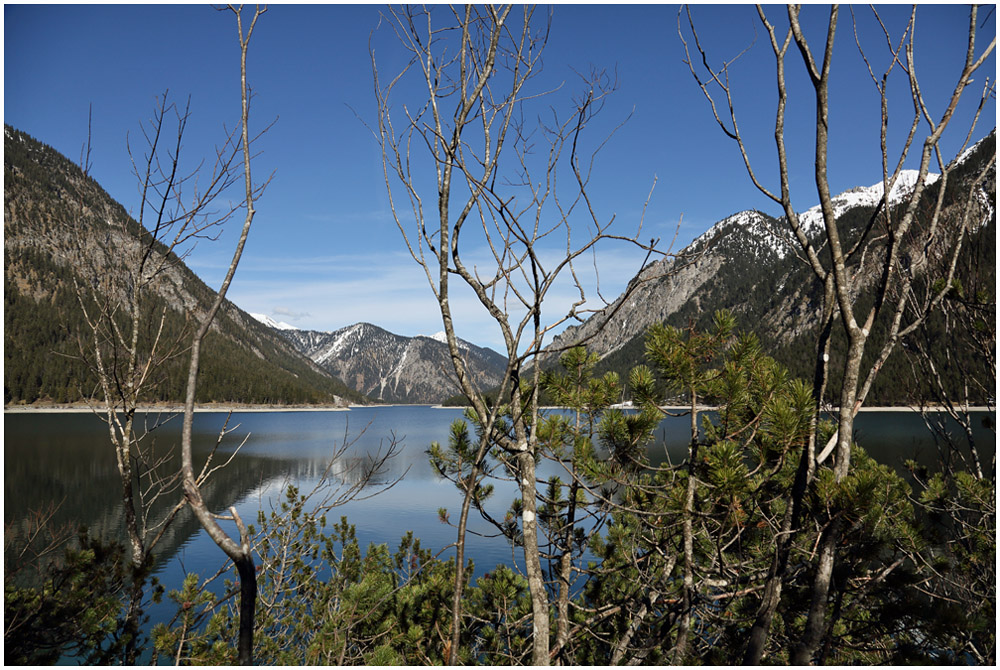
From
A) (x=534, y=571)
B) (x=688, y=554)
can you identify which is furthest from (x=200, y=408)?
(x=534, y=571)

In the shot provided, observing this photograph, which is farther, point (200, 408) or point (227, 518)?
Answer: point (200, 408)

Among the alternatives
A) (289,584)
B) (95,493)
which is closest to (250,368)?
(95,493)

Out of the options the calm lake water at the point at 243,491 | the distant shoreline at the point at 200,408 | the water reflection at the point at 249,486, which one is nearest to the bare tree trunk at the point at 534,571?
the calm lake water at the point at 243,491

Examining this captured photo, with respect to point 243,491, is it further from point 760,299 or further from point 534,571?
point 760,299

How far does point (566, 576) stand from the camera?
4105 millimetres

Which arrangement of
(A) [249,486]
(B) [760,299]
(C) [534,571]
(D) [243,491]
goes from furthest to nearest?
(B) [760,299] < (A) [249,486] < (D) [243,491] < (C) [534,571]

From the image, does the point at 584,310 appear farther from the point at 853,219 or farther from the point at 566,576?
the point at 853,219

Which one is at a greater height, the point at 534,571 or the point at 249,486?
the point at 534,571

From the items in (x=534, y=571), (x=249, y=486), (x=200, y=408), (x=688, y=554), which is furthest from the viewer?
(x=200, y=408)

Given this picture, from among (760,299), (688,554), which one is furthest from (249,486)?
(760,299)

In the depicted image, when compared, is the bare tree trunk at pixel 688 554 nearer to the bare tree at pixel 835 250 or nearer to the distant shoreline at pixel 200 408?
the bare tree at pixel 835 250

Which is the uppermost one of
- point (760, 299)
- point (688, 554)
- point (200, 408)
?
point (760, 299)

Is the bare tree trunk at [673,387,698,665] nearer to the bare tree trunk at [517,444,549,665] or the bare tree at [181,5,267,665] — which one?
the bare tree trunk at [517,444,549,665]

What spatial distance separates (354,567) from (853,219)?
137 m
